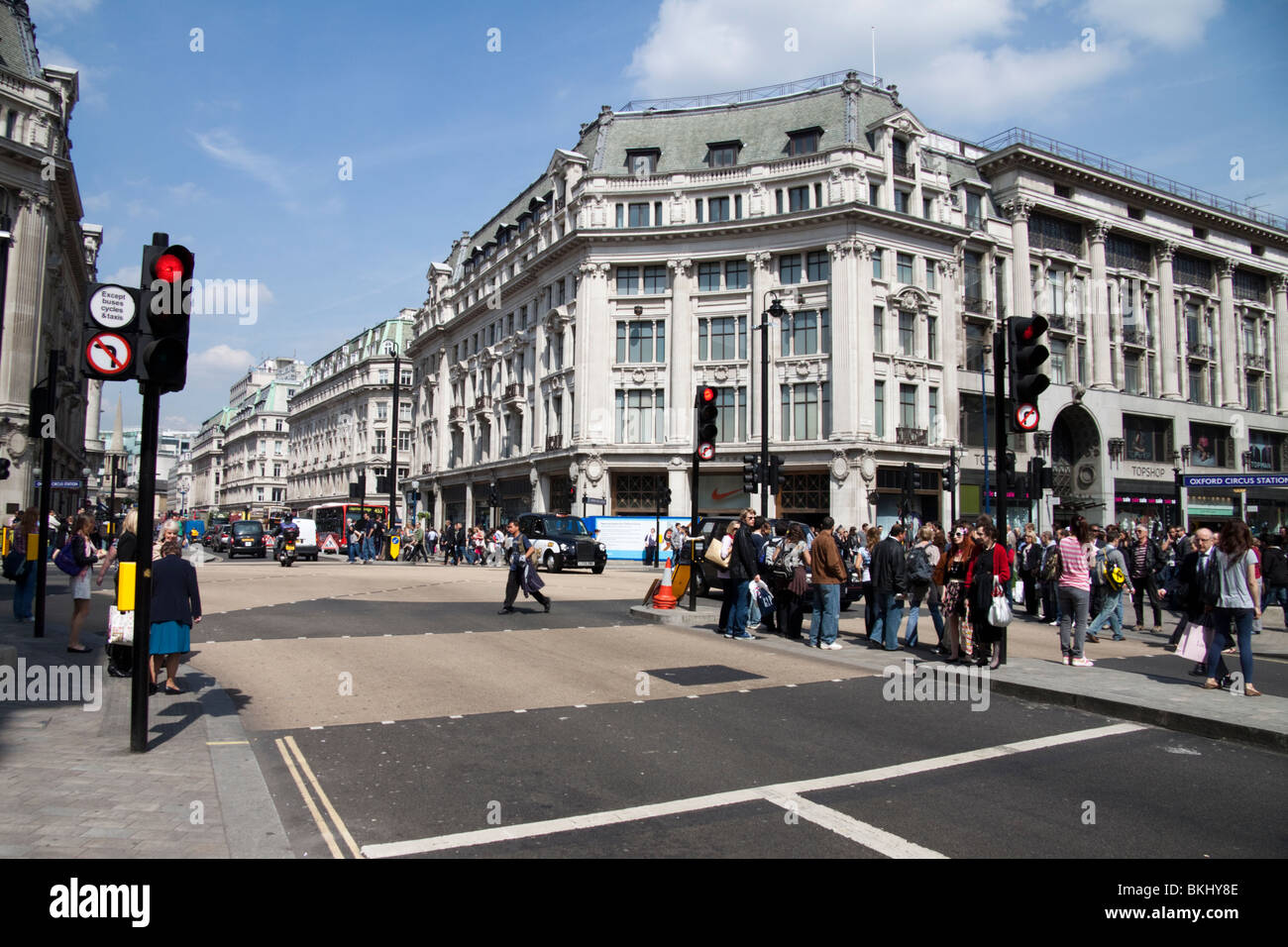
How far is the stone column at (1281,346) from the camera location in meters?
63.8

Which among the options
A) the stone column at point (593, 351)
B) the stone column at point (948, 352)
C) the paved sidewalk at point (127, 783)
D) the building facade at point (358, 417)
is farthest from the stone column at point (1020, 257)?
the building facade at point (358, 417)

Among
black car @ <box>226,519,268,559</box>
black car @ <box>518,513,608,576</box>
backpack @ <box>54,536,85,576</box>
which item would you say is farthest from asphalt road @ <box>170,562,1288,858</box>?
black car @ <box>226,519,268,559</box>

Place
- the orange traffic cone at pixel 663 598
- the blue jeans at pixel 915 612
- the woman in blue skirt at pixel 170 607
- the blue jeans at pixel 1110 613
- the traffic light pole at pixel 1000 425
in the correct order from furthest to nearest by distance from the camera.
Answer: the orange traffic cone at pixel 663 598 → the blue jeans at pixel 1110 613 → the blue jeans at pixel 915 612 → the traffic light pole at pixel 1000 425 → the woman in blue skirt at pixel 170 607

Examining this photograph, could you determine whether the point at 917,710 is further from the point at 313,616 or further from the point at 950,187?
the point at 950,187

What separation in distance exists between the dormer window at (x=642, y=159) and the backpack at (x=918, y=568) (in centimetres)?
3909

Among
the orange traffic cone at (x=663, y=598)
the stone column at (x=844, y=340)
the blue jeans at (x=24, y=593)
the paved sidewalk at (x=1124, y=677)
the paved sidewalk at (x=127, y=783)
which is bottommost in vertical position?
the paved sidewalk at (x=1124, y=677)

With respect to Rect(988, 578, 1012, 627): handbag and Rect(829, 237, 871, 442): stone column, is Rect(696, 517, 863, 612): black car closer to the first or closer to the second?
Rect(988, 578, 1012, 627): handbag

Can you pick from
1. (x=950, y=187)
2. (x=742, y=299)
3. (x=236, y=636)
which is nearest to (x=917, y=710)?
(x=236, y=636)

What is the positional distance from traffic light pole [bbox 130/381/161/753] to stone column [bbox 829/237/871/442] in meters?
37.9

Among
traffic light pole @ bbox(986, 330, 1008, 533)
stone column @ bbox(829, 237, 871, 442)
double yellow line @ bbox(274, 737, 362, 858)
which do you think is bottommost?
double yellow line @ bbox(274, 737, 362, 858)

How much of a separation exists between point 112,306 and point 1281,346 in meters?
77.9

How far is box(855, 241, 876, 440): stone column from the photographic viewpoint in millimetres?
41875

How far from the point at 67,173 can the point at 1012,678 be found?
52573 millimetres

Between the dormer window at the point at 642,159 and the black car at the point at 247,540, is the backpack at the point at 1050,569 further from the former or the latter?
the black car at the point at 247,540
